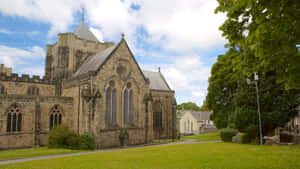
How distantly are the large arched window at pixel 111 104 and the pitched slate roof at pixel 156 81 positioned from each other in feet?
50.0

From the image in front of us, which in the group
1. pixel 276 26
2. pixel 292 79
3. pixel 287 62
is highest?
pixel 276 26

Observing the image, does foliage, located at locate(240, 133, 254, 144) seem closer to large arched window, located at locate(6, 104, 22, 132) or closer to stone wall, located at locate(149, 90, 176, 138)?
stone wall, located at locate(149, 90, 176, 138)

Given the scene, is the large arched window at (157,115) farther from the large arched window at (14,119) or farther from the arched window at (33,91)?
the large arched window at (14,119)

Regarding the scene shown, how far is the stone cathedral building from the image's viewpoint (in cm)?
2630

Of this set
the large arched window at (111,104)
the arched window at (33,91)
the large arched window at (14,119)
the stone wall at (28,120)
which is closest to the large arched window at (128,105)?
the large arched window at (111,104)

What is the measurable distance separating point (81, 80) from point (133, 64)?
26.2 feet

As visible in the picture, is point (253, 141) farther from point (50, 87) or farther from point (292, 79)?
point (50, 87)

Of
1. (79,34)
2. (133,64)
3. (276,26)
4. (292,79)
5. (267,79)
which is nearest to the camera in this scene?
(276,26)

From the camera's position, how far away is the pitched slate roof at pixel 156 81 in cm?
4541

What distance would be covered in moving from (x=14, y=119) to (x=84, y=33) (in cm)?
2160

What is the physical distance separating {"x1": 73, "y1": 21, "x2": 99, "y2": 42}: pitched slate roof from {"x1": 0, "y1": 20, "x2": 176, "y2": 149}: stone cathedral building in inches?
101

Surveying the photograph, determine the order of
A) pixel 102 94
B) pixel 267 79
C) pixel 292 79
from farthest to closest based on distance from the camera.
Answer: pixel 102 94 < pixel 267 79 < pixel 292 79

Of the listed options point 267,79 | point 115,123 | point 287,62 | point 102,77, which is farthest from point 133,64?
point 287,62

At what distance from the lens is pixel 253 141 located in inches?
1083
